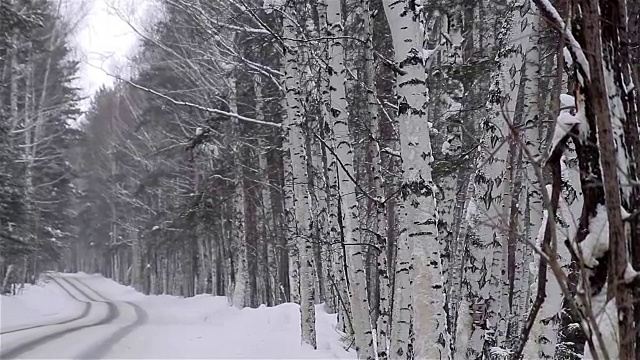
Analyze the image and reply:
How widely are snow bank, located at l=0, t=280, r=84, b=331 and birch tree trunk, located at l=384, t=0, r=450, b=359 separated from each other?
1576 centimetres

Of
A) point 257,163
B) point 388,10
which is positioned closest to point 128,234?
point 257,163

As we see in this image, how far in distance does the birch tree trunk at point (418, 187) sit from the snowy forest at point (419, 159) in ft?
0.05

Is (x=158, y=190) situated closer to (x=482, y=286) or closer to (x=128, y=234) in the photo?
(x=128, y=234)

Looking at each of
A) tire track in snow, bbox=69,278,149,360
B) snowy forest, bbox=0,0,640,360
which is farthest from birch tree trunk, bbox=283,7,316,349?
tire track in snow, bbox=69,278,149,360

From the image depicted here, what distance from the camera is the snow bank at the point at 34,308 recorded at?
2033 cm

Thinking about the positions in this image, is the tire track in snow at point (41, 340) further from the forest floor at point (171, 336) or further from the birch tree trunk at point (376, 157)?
the birch tree trunk at point (376, 157)

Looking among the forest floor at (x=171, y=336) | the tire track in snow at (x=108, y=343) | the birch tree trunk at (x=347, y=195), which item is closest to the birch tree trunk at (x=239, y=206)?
the forest floor at (x=171, y=336)

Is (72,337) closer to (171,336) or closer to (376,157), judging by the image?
(171,336)

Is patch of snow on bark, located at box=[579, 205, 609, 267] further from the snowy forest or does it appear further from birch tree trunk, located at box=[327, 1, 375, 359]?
birch tree trunk, located at box=[327, 1, 375, 359]

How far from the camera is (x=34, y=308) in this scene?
25484 millimetres

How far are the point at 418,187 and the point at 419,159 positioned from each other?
0.24 meters

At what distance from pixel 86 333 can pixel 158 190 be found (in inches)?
551

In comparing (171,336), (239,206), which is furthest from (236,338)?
(239,206)

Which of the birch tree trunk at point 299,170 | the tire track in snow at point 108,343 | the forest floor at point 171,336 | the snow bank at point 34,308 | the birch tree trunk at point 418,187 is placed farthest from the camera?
the snow bank at point 34,308
